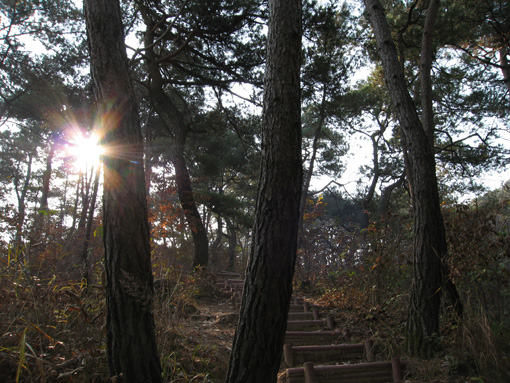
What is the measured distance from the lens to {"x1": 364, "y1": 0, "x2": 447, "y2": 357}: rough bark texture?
3.34 meters

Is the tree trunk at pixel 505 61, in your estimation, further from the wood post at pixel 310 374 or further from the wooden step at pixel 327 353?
the wood post at pixel 310 374

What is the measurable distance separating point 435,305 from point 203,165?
11155 millimetres

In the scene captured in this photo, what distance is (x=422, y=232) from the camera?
354 centimetres

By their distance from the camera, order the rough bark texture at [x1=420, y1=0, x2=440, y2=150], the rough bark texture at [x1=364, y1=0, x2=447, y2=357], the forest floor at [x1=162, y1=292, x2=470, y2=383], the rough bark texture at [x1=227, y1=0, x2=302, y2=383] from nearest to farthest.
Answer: the rough bark texture at [x1=227, y1=0, x2=302, y2=383], the forest floor at [x1=162, y1=292, x2=470, y2=383], the rough bark texture at [x1=364, y1=0, x2=447, y2=357], the rough bark texture at [x1=420, y1=0, x2=440, y2=150]

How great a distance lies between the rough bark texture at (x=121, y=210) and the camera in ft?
7.59

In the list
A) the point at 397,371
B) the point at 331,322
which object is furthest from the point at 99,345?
the point at 331,322

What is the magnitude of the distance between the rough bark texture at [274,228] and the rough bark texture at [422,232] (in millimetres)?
1944

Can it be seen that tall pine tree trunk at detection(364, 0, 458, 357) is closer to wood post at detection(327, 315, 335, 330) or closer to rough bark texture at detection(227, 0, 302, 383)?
wood post at detection(327, 315, 335, 330)

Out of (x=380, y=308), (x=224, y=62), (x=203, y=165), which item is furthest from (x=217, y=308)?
(x=203, y=165)

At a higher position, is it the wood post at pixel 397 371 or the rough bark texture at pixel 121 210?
the rough bark texture at pixel 121 210

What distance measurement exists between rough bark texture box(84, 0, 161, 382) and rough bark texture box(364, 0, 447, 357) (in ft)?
8.03

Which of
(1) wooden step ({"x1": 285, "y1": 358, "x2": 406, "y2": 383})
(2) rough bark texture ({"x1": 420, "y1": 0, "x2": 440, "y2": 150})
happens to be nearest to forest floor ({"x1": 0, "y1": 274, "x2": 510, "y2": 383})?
(1) wooden step ({"x1": 285, "y1": 358, "x2": 406, "y2": 383})

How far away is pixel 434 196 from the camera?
362 cm

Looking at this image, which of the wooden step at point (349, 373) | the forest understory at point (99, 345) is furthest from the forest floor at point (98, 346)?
the wooden step at point (349, 373)
